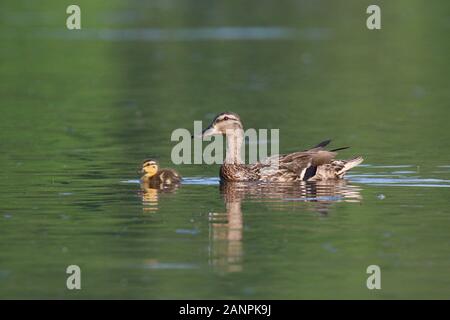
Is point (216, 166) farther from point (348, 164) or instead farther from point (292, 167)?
point (348, 164)

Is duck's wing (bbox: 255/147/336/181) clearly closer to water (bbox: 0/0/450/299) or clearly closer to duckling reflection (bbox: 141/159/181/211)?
water (bbox: 0/0/450/299)

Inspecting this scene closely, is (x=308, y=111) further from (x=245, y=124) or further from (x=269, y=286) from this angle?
(x=269, y=286)

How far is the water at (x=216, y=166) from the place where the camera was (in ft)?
41.2

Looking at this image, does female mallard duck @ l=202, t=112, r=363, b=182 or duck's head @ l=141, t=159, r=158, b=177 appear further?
female mallard duck @ l=202, t=112, r=363, b=182

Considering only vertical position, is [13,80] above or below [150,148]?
above

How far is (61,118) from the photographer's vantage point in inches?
1045

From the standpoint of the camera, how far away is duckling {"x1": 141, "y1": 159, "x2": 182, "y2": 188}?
18.0 meters

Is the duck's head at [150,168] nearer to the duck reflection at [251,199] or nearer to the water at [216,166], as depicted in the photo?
the water at [216,166]

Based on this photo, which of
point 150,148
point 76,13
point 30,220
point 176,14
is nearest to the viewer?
point 30,220

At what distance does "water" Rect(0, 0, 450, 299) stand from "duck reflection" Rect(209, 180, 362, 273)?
1.6 inches

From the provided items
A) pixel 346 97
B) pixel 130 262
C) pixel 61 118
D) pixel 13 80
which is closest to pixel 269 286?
pixel 130 262

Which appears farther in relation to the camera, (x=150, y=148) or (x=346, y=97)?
(x=346, y=97)

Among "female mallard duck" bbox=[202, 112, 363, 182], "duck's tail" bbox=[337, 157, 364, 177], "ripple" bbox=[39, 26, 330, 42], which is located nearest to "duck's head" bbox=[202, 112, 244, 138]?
"female mallard duck" bbox=[202, 112, 363, 182]
